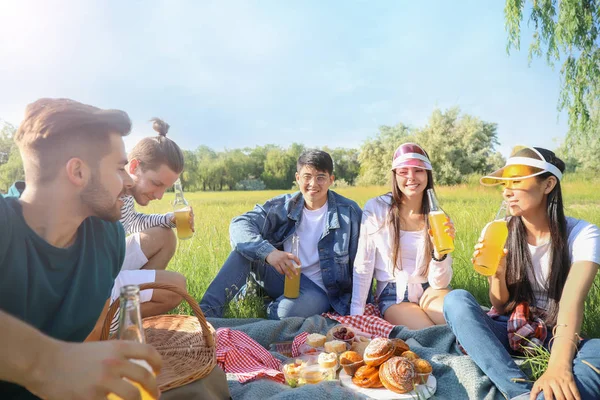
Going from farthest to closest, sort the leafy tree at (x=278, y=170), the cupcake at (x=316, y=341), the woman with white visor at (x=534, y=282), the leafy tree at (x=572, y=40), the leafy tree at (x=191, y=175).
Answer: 1. the leafy tree at (x=278, y=170)
2. the leafy tree at (x=191, y=175)
3. the leafy tree at (x=572, y=40)
4. the cupcake at (x=316, y=341)
5. the woman with white visor at (x=534, y=282)

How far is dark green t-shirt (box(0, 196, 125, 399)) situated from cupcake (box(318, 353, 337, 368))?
51.4 inches

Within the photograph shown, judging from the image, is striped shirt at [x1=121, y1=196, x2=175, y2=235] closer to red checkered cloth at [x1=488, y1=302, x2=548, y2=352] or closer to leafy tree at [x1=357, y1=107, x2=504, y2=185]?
red checkered cloth at [x1=488, y1=302, x2=548, y2=352]

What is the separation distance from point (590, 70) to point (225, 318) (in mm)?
7086

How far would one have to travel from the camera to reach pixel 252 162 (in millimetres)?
25734

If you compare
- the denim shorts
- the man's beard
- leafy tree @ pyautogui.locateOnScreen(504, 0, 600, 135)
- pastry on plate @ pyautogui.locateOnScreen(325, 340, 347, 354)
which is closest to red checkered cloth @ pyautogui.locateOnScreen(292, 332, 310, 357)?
pastry on plate @ pyautogui.locateOnScreen(325, 340, 347, 354)

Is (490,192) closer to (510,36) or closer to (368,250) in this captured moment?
(510,36)

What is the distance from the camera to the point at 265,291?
153 inches

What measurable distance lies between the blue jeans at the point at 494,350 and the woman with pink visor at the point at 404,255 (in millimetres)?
659

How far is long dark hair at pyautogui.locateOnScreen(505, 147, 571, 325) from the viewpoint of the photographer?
2475 mm

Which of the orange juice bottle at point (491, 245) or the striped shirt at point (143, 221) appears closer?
the orange juice bottle at point (491, 245)

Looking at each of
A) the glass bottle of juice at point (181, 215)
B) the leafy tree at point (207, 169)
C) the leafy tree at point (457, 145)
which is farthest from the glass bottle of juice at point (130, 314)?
the leafy tree at point (457, 145)

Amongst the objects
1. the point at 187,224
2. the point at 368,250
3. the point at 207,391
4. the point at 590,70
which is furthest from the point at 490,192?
the point at 207,391

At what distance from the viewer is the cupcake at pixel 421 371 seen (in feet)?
7.68

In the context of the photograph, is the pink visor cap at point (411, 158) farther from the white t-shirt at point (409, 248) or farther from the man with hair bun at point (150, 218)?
the man with hair bun at point (150, 218)
